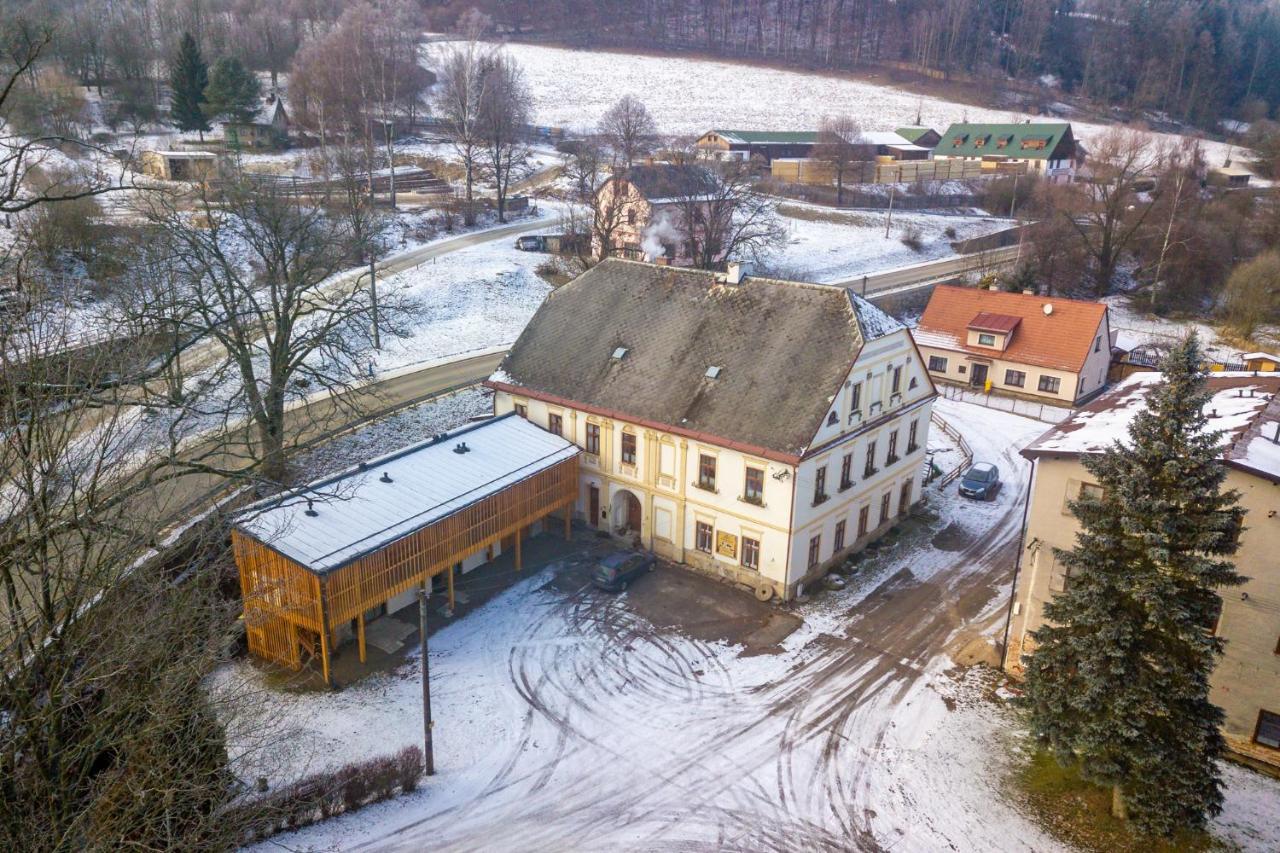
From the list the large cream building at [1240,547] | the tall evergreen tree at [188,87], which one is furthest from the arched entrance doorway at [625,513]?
the tall evergreen tree at [188,87]

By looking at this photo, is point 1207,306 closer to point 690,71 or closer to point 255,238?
point 255,238

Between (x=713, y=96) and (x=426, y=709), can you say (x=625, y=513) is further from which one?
(x=713, y=96)

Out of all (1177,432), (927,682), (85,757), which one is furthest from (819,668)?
(85,757)

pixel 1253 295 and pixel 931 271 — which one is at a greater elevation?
pixel 1253 295

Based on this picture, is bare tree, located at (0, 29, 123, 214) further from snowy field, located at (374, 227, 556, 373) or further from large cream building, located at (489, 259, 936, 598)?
snowy field, located at (374, 227, 556, 373)

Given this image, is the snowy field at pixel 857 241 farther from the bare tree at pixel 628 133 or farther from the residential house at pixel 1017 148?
the bare tree at pixel 628 133

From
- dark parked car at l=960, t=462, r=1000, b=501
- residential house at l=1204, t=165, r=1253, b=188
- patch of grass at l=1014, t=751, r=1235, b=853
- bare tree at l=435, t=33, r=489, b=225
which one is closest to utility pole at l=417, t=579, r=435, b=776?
patch of grass at l=1014, t=751, r=1235, b=853

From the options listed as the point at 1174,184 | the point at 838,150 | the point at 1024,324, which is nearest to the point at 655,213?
the point at 1024,324
